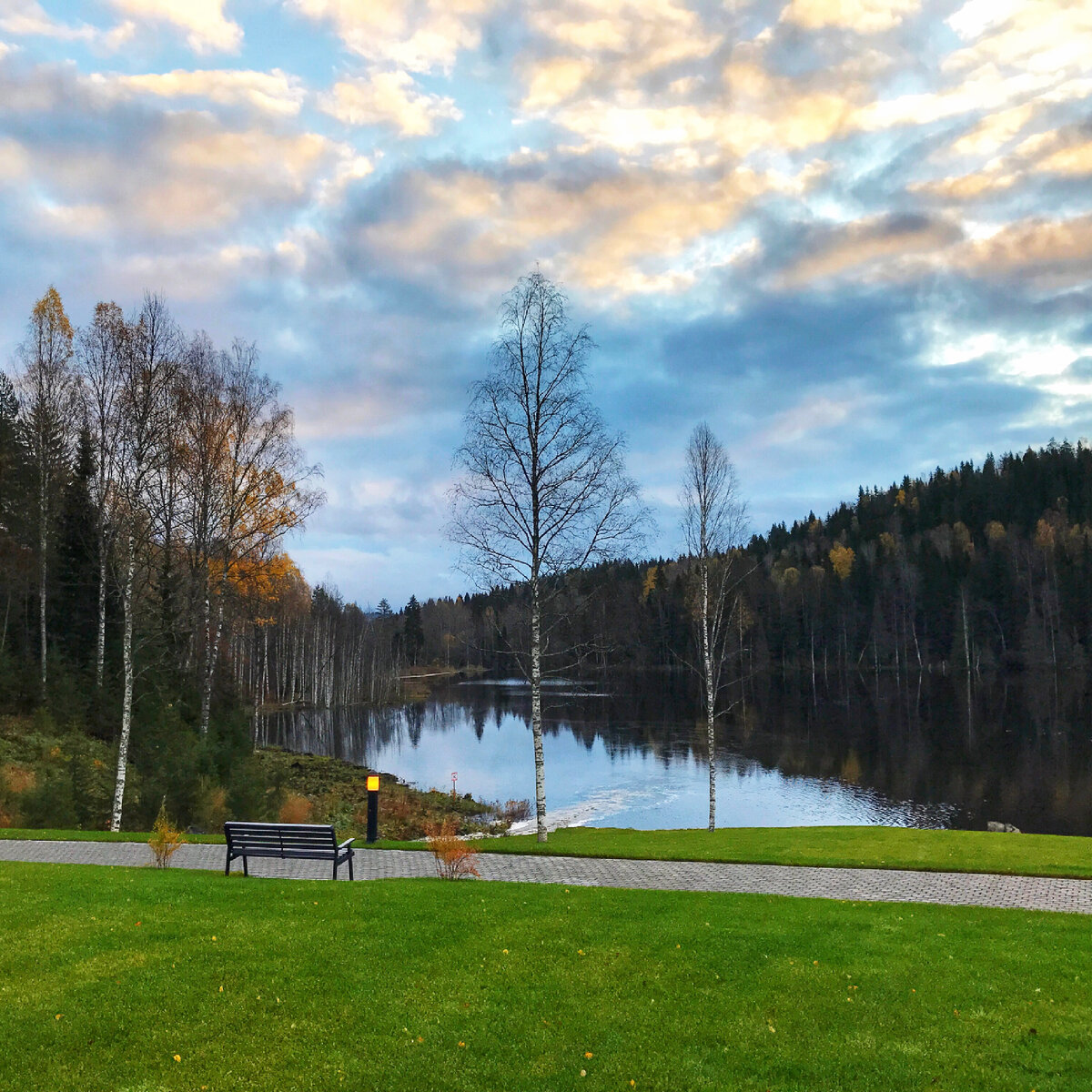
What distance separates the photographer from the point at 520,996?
22.9ft

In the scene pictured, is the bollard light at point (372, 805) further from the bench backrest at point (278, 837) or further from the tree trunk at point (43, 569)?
the tree trunk at point (43, 569)

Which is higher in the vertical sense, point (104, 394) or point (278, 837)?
→ point (104, 394)

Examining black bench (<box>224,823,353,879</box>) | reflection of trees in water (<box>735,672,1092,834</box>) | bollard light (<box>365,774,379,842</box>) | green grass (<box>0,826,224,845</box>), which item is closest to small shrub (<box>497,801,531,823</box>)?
bollard light (<box>365,774,379,842</box>)

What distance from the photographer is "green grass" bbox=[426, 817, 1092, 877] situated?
15211mm

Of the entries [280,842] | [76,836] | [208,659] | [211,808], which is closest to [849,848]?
[280,842]

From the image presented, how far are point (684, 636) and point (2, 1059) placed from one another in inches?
4653

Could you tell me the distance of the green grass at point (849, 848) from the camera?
15211 millimetres

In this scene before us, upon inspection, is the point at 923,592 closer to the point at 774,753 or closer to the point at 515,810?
the point at 774,753

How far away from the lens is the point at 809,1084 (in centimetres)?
567

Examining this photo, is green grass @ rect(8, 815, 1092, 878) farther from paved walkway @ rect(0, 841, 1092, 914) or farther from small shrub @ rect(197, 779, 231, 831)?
small shrub @ rect(197, 779, 231, 831)

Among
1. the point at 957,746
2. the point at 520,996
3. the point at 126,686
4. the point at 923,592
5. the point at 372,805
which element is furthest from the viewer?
the point at 923,592

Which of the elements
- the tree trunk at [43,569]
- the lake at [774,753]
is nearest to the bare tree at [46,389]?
the tree trunk at [43,569]

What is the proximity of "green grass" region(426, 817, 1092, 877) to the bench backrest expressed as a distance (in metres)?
5.22

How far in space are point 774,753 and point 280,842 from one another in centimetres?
3585
